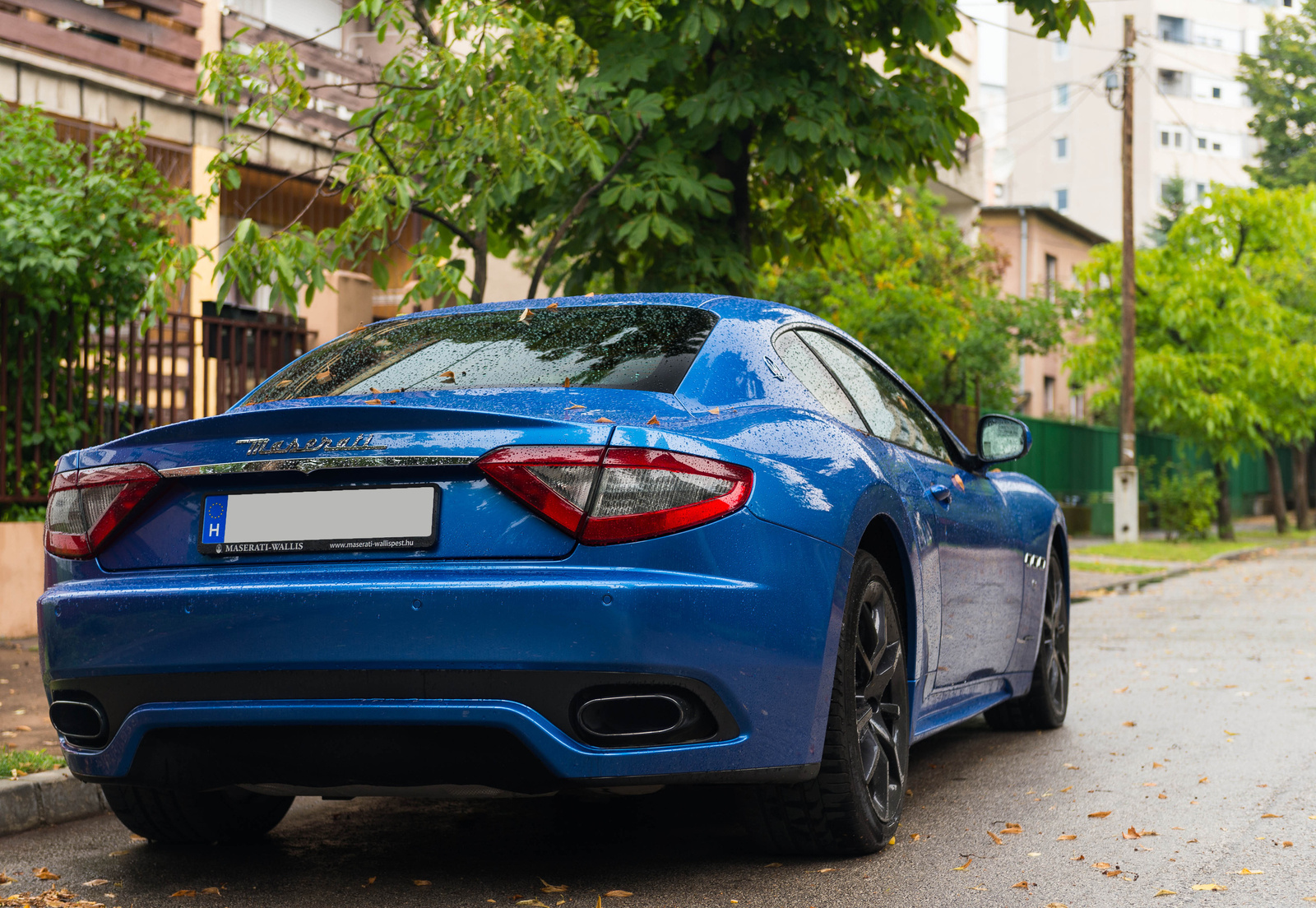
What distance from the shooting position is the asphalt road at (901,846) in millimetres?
3910

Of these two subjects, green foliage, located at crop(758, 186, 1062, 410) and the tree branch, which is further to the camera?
green foliage, located at crop(758, 186, 1062, 410)

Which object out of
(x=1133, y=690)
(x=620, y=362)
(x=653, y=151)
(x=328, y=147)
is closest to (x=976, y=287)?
(x=328, y=147)

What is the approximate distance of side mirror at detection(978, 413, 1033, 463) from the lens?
5.96m

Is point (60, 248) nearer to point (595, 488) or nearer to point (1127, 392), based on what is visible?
point (595, 488)

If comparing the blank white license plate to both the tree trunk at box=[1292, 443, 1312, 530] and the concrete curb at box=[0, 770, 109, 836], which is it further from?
the tree trunk at box=[1292, 443, 1312, 530]

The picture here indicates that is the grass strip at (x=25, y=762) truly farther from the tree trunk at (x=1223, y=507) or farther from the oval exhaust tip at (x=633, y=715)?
the tree trunk at (x=1223, y=507)

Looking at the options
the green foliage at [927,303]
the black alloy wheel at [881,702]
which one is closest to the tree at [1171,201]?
the green foliage at [927,303]

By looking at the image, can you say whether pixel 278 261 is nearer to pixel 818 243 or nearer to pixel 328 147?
pixel 818 243

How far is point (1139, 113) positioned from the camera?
70.5 m

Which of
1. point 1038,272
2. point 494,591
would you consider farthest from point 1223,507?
point 494,591

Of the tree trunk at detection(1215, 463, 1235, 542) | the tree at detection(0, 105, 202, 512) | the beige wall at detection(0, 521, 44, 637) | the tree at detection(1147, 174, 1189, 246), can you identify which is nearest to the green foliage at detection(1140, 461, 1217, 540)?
the tree trunk at detection(1215, 463, 1235, 542)

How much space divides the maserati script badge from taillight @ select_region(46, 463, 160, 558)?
266 mm

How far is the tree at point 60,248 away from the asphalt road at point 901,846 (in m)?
5.05

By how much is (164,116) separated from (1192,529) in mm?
19026
